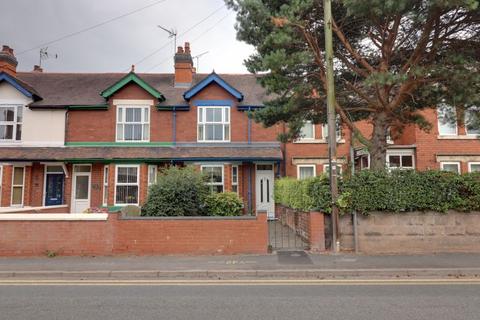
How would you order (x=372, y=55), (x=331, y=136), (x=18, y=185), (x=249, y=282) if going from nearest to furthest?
(x=249, y=282)
(x=331, y=136)
(x=372, y=55)
(x=18, y=185)

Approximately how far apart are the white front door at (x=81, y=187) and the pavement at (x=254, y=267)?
391 inches

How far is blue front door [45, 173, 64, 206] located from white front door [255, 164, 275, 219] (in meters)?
10.4

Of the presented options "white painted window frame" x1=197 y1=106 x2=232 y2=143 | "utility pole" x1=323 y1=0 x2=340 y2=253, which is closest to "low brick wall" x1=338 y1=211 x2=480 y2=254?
"utility pole" x1=323 y1=0 x2=340 y2=253

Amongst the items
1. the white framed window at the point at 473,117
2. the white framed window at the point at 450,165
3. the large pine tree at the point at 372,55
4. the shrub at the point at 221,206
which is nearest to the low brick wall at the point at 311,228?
the shrub at the point at 221,206

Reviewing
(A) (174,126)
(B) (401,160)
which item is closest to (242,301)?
(A) (174,126)

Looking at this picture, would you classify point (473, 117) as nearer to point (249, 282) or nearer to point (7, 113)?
point (249, 282)

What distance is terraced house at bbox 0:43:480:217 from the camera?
1923 centimetres

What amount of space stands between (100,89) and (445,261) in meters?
19.5

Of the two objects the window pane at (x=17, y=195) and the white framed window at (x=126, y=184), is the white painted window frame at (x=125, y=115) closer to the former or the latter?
the white framed window at (x=126, y=184)

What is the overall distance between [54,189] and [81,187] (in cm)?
148

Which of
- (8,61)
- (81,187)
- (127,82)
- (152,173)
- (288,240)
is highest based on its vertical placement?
(8,61)

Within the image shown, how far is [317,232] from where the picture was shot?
425 inches

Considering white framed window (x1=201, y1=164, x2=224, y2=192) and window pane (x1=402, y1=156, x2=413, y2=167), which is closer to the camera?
white framed window (x1=201, y1=164, x2=224, y2=192)

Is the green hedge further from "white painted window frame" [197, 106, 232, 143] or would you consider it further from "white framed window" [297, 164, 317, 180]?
"white framed window" [297, 164, 317, 180]
